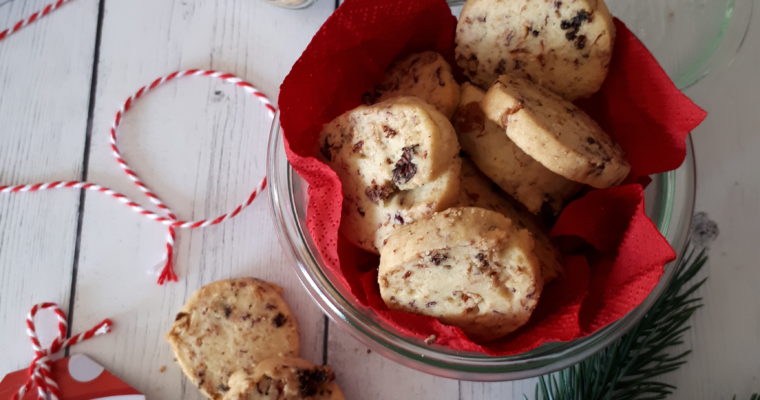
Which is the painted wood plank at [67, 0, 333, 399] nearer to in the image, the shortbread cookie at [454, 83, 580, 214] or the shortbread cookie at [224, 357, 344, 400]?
the shortbread cookie at [224, 357, 344, 400]

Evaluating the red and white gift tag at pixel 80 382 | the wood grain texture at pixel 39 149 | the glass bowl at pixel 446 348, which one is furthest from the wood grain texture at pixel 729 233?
the wood grain texture at pixel 39 149

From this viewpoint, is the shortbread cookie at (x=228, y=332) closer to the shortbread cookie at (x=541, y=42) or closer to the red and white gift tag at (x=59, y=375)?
the red and white gift tag at (x=59, y=375)

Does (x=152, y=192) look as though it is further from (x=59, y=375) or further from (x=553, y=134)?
(x=553, y=134)

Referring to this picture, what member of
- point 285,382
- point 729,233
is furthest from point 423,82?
point 729,233

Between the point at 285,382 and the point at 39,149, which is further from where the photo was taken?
the point at 39,149

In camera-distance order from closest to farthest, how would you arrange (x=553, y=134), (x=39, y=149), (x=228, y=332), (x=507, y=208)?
(x=553, y=134) < (x=507, y=208) < (x=228, y=332) < (x=39, y=149)
